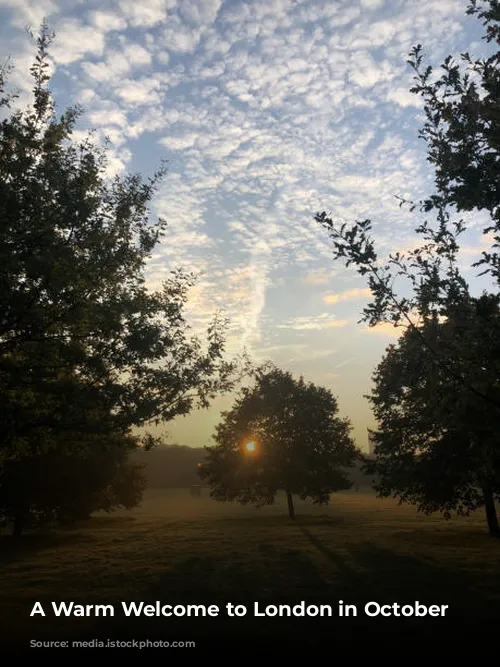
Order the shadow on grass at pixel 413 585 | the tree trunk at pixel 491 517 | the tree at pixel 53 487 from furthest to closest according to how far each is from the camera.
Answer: the tree at pixel 53 487 < the tree trunk at pixel 491 517 < the shadow on grass at pixel 413 585

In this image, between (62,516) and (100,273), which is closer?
(100,273)

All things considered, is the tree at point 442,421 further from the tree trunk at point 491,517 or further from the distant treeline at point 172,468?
the distant treeline at point 172,468

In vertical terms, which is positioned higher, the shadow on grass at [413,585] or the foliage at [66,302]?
the foliage at [66,302]

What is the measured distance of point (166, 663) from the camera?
25.3 feet

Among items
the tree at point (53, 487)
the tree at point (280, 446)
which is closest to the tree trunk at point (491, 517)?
the tree at point (280, 446)

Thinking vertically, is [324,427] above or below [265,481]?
above

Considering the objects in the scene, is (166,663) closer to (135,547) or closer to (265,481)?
(135,547)

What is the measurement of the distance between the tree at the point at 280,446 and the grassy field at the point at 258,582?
13.7 meters

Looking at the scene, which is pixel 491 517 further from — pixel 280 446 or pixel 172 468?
pixel 172 468

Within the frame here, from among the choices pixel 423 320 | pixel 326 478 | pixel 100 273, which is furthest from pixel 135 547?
pixel 326 478

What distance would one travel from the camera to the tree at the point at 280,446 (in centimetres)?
4025

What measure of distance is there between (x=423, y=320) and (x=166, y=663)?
8377mm

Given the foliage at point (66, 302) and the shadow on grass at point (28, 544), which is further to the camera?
the shadow on grass at point (28, 544)

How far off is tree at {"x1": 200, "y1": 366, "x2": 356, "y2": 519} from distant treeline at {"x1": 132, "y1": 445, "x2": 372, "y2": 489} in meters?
67.3
